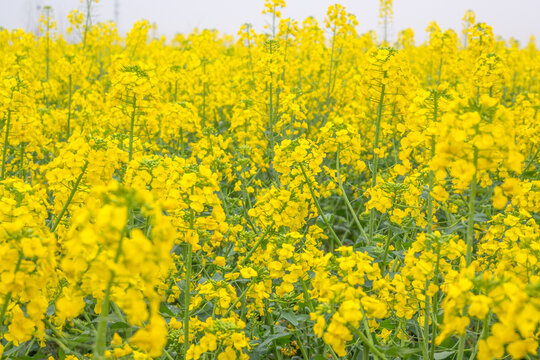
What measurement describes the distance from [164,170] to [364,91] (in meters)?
1.65

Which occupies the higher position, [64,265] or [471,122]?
[471,122]

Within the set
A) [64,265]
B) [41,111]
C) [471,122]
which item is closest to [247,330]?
[64,265]

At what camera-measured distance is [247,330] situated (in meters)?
2.80

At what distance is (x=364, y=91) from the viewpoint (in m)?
3.51

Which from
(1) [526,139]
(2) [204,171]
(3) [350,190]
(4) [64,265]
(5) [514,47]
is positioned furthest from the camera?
(5) [514,47]

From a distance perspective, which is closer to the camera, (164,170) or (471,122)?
(471,122)

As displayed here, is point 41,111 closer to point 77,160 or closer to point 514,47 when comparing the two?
point 77,160

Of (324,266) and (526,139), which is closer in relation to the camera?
A: (324,266)

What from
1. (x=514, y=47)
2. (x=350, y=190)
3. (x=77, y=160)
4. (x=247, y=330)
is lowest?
(x=247, y=330)

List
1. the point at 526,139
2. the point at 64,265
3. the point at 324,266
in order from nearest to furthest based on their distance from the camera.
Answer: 1. the point at 64,265
2. the point at 324,266
3. the point at 526,139

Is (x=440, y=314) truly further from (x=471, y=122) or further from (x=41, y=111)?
(x=41, y=111)

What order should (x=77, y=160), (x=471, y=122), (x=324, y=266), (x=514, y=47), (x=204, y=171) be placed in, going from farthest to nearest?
(x=514, y=47) → (x=77, y=160) → (x=204, y=171) → (x=324, y=266) → (x=471, y=122)

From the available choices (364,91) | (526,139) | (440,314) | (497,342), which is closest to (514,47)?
(526,139)

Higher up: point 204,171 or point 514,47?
point 514,47
